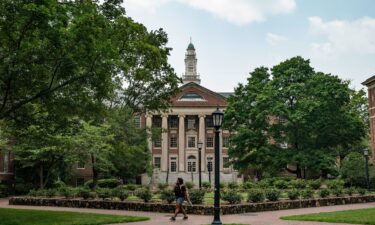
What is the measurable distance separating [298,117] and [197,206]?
2297 cm

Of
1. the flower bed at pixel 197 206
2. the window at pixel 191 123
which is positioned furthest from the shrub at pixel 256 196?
the window at pixel 191 123

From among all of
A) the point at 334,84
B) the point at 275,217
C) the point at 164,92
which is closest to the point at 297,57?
the point at 334,84

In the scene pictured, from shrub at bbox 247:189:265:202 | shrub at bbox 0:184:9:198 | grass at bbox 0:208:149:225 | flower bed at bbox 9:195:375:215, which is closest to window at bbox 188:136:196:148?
shrub at bbox 0:184:9:198

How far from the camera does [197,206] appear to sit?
20.6m

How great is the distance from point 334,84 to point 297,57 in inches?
195

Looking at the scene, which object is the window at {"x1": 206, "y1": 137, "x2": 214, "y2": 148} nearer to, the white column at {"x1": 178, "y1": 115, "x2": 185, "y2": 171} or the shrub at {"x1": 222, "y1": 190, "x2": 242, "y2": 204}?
the white column at {"x1": 178, "y1": 115, "x2": 185, "y2": 171}

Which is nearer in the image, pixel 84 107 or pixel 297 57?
pixel 84 107

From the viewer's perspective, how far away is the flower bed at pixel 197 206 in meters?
20.7

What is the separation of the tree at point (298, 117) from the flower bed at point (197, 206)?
15.3m

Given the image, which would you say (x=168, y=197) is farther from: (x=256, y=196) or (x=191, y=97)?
(x=191, y=97)

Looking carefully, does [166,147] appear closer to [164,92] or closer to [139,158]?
[139,158]

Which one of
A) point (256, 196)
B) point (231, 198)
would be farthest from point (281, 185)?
point (231, 198)

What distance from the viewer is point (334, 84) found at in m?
42.5

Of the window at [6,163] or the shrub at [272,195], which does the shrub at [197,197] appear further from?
the window at [6,163]
